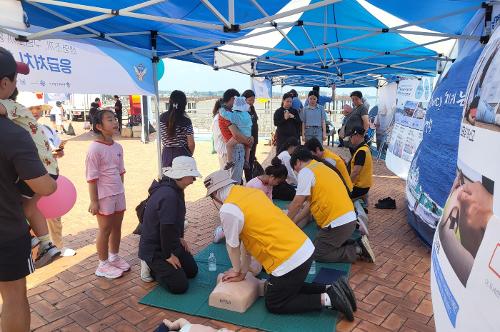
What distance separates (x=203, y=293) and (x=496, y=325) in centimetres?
269

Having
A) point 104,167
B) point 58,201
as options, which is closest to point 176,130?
point 104,167

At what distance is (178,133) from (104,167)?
124cm

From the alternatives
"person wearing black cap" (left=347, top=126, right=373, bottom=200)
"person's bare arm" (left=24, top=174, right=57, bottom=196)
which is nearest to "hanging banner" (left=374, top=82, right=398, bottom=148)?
"person wearing black cap" (left=347, top=126, right=373, bottom=200)

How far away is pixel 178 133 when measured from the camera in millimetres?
4480

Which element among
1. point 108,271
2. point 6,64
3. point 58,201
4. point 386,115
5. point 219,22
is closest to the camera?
point 6,64

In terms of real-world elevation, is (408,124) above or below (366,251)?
above

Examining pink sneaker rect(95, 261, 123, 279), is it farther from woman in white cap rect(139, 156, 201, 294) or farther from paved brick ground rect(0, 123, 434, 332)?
woman in white cap rect(139, 156, 201, 294)

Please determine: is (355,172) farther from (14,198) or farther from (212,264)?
(14,198)

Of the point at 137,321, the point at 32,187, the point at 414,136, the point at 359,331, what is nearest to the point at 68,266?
the point at 137,321

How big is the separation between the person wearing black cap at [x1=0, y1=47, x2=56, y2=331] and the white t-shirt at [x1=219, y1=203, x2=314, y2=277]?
3.82 ft

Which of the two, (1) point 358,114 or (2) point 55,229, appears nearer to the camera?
(2) point 55,229

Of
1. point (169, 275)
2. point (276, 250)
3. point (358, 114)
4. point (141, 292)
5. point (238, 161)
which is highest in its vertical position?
point (358, 114)

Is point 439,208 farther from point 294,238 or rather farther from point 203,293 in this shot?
point 203,293

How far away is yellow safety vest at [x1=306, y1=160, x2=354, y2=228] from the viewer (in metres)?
3.65
